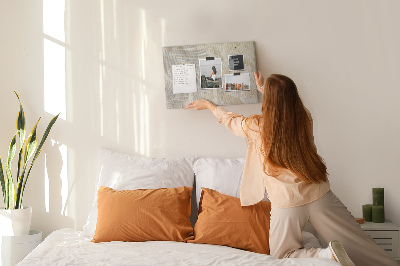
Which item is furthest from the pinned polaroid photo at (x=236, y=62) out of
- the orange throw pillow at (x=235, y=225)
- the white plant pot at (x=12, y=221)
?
the white plant pot at (x=12, y=221)

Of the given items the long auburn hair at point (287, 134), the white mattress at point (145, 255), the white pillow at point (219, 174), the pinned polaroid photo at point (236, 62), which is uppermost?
the pinned polaroid photo at point (236, 62)

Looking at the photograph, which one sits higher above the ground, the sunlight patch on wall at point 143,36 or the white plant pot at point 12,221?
the sunlight patch on wall at point 143,36

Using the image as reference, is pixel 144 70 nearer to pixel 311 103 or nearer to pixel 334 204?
pixel 311 103

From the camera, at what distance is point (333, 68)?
419 cm

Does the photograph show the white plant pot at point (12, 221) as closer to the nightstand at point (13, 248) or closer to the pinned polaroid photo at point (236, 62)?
the nightstand at point (13, 248)

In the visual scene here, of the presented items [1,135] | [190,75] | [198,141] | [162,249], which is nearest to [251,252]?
[162,249]

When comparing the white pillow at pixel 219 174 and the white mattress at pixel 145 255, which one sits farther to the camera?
the white pillow at pixel 219 174

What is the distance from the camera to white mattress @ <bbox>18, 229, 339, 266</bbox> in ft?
9.86

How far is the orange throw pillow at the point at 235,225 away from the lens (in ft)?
11.6

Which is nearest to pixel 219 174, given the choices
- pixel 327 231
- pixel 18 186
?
pixel 327 231

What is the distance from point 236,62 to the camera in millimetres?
4145

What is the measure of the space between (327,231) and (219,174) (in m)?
0.91

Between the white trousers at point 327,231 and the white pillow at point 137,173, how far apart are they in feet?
2.99

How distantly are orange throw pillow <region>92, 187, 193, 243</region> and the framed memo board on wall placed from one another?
0.78 metres
